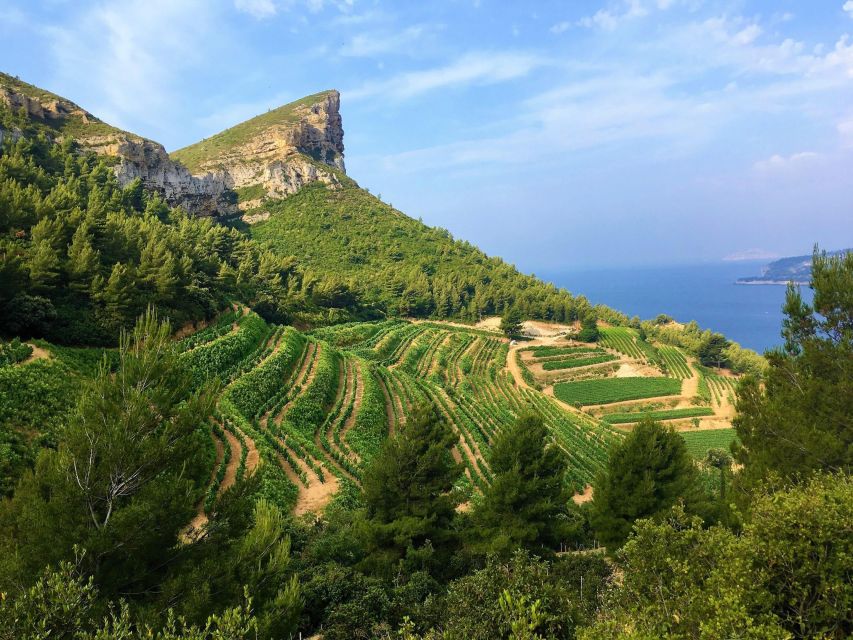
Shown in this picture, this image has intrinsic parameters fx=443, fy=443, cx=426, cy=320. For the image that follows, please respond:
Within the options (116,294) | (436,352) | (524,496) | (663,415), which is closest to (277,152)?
(436,352)

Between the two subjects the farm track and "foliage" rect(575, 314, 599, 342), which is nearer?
the farm track

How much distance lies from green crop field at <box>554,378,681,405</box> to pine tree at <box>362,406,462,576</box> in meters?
46.0

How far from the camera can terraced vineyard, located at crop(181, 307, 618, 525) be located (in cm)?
2306

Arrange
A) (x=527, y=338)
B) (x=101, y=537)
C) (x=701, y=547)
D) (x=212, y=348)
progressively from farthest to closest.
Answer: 1. (x=527, y=338)
2. (x=212, y=348)
3. (x=701, y=547)
4. (x=101, y=537)

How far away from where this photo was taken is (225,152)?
396 feet

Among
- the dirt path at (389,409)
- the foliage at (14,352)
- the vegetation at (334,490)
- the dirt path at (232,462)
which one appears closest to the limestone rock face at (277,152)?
the vegetation at (334,490)

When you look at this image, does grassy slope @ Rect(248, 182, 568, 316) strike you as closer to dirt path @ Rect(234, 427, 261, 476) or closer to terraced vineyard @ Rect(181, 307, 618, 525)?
terraced vineyard @ Rect(181, 307, 618, 525)

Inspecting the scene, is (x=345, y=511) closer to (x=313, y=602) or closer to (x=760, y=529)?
(x=313, y=602)

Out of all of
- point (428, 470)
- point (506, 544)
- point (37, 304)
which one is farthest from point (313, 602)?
point (37, 304)

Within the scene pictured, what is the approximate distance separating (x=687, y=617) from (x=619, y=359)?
71400mm

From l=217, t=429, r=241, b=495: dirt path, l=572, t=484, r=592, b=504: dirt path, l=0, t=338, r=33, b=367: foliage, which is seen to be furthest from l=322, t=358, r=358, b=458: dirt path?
l=572, t=484, r=592, b=504: dirt path

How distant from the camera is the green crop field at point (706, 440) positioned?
47.0m

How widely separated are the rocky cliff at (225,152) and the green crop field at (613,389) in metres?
79.2

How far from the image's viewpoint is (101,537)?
26.3 ft
